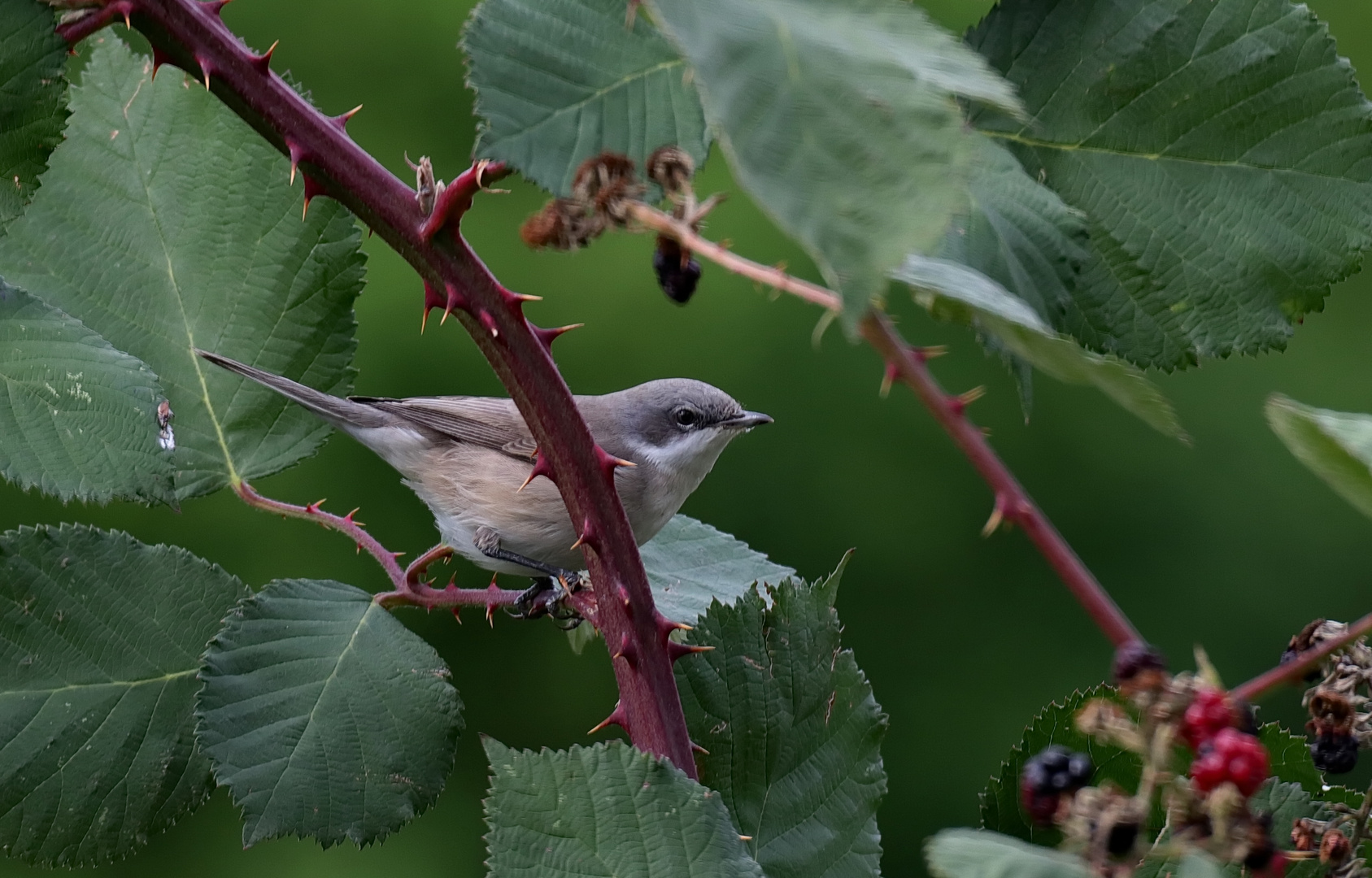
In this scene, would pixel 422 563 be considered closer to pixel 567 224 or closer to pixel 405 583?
pixel 405 583

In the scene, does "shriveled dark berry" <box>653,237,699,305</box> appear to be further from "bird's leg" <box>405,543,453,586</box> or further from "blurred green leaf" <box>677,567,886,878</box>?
"bird's leg" <box>405,543,453,586</box>

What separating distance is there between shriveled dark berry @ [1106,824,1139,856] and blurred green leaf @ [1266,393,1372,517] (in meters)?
0.16

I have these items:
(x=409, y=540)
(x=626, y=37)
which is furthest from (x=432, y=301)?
(x=409, y=540)

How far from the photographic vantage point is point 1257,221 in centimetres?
86

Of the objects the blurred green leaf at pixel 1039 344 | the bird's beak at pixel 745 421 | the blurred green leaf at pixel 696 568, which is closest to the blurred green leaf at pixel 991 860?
the blurred green leaf at pixel 1039 344

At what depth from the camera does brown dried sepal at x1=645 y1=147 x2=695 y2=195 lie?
0.63 metres

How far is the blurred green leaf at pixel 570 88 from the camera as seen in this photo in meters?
0.72

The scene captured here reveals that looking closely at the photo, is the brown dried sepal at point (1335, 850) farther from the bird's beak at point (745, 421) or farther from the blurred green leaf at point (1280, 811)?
the bird's beak at point (745, 421)

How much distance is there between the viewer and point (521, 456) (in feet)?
7.58

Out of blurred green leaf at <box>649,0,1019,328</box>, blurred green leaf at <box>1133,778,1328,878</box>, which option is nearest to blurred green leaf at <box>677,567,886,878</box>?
blurred green leaf at <box>1133,778,1328,878</box>

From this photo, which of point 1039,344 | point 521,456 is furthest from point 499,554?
point 1039,344

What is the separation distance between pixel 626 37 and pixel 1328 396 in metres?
3.63

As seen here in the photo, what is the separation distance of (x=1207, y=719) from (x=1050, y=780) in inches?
3.6

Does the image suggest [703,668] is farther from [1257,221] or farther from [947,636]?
[947,636]
